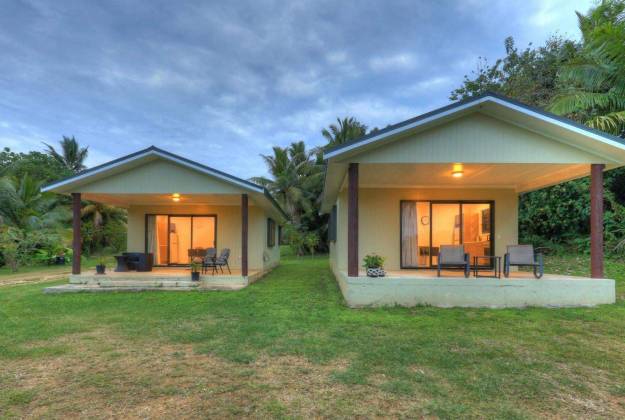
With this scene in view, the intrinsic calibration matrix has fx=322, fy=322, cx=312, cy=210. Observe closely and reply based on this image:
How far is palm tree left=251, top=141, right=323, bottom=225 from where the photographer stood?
2170 cm

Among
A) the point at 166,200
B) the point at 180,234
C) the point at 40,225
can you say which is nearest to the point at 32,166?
the point at 40,225

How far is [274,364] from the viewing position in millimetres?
3418

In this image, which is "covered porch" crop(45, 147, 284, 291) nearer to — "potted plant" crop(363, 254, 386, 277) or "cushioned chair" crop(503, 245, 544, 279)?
"potted plant" crop(363, 254, 386, 277)

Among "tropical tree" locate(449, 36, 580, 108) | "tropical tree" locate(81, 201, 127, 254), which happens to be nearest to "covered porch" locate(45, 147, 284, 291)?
"tropical tree" locate(81, 201, 127, 254)

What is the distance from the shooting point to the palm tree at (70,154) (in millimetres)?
30906

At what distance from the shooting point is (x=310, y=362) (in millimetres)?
3461

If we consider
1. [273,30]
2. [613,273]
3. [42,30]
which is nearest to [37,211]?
[42,30]

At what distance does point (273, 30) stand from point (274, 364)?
48.5 feet

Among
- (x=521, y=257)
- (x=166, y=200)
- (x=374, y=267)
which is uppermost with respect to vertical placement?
(x=166, y=200)

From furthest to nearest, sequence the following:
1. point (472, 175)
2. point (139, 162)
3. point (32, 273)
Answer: point (32, 273), point (139, 162), point (472, 175)

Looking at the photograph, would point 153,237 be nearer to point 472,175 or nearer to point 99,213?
point 99,213

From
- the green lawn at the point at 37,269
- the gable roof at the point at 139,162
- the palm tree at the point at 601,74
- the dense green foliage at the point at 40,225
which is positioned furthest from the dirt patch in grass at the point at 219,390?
the dense green foliage at the point at 40,225

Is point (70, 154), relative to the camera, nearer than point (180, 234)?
No

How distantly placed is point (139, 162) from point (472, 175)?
8269 millimetres
